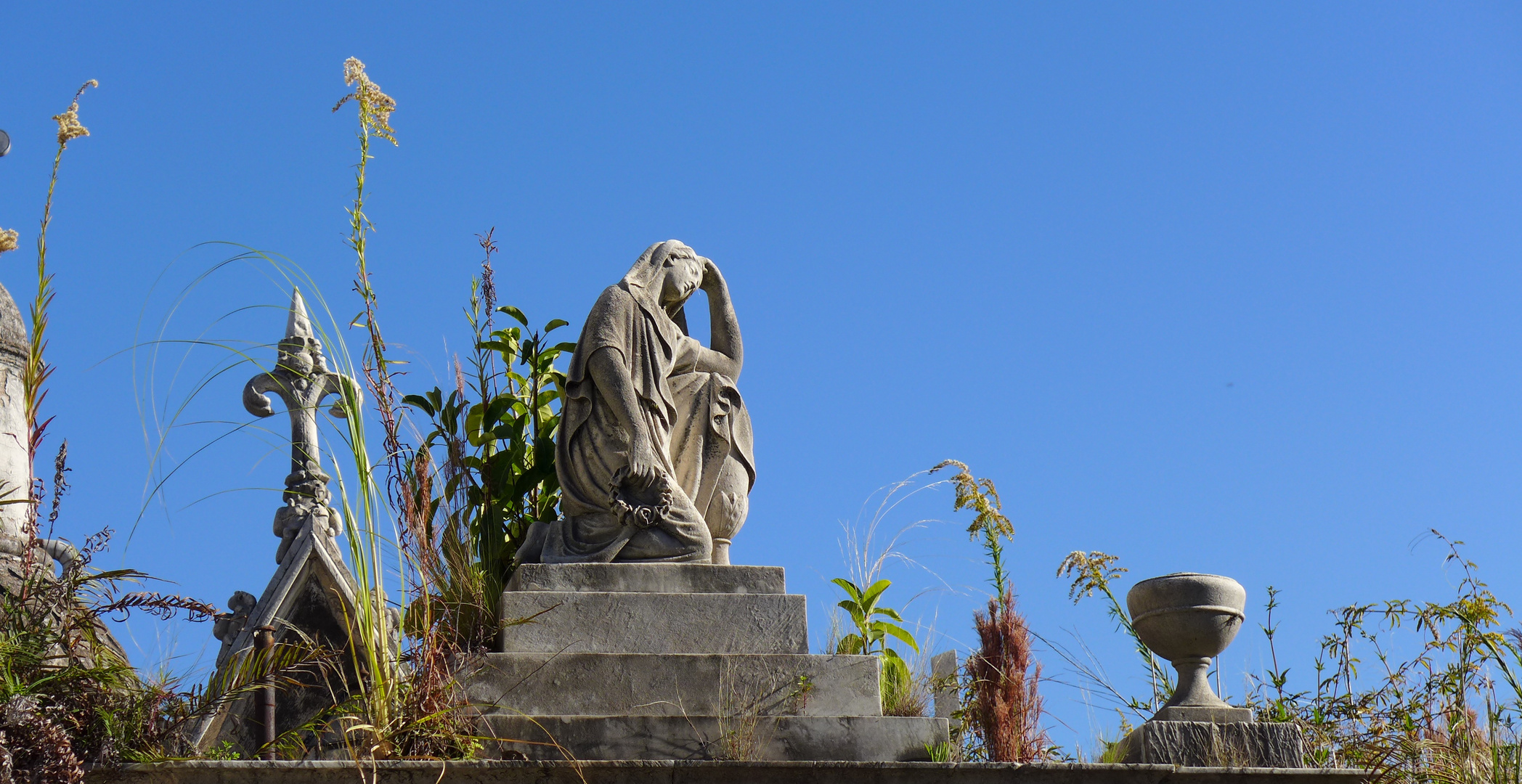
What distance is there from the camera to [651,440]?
6.82 meters

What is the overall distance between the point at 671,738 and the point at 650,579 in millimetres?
837

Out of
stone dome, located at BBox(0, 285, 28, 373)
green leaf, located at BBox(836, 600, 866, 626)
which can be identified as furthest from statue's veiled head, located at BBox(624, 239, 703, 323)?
stone dome, located at BBox(0, 285, 28, 373)

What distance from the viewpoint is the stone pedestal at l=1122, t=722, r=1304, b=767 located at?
6109 millimetres

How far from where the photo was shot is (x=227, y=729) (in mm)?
8859

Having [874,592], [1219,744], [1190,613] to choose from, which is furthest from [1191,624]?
[874,592]

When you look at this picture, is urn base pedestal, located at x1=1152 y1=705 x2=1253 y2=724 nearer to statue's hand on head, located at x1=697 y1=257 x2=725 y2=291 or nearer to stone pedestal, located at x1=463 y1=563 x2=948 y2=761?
stone pedestal, located at x1=463 y1=563 x2=948 y2=761

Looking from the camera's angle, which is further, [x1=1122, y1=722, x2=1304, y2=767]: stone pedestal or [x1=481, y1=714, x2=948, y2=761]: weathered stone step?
[x1=1122, y1=722, x2=1304, y2=767]: stone pedestal

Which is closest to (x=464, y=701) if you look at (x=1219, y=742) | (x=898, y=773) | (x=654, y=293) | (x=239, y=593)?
(x=898, y=773)

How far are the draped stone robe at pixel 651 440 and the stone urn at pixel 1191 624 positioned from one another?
6.18ft

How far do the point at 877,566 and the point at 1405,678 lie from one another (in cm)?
255

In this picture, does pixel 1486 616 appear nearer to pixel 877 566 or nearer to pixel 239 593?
pixel 877 566

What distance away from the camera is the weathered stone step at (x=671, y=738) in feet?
19.4

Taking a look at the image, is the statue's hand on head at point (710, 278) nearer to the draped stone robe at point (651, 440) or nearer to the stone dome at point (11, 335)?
the draped stone robe at point (651, 440)

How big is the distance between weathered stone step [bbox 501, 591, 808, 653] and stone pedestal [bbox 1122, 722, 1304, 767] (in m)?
1.44
